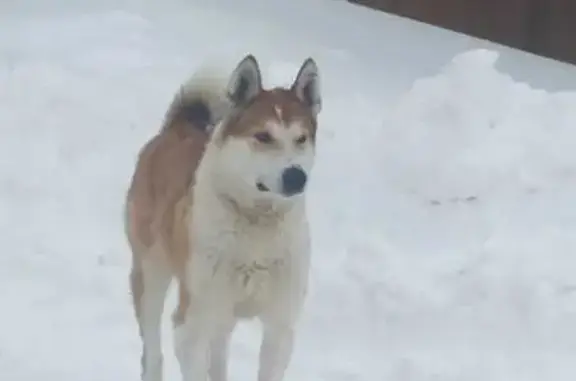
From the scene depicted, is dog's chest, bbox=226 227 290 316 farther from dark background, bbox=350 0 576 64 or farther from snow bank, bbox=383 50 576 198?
dark background, bbox=350 0 576 64

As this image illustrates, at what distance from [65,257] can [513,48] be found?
4.51 meters

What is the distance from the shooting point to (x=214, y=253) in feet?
15.1

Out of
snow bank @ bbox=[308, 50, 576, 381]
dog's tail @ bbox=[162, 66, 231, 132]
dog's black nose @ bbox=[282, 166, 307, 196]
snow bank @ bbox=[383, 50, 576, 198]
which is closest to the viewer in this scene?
dog's black nose @ bbox=[282, 166, 307, 196]

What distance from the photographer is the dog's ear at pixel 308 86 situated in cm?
461

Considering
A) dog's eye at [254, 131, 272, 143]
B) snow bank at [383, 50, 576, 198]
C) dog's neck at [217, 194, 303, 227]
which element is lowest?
snow bank at [383, 50, 576, 198]

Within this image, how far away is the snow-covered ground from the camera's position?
5746 millimetres

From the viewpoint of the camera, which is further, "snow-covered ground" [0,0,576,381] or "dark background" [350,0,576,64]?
"dark background" [350,0,576,64]

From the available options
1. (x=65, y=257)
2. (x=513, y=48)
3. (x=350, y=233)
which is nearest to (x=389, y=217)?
(x=350, y=233)

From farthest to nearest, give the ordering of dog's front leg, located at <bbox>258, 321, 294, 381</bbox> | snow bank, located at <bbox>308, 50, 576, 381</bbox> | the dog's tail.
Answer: snow bank, located at <bbox>308, 50, 576, 381</bbox> → the dog's tail → dog's front leg, located at <bbox>258, 321, 294, 381</bbox>

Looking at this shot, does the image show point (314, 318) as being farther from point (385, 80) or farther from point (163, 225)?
point (385, 80)

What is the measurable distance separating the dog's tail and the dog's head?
46 cm

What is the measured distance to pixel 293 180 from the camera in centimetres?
432

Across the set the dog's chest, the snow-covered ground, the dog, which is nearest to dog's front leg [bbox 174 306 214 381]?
the dog

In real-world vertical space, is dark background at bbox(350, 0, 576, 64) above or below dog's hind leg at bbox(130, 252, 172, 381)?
above
